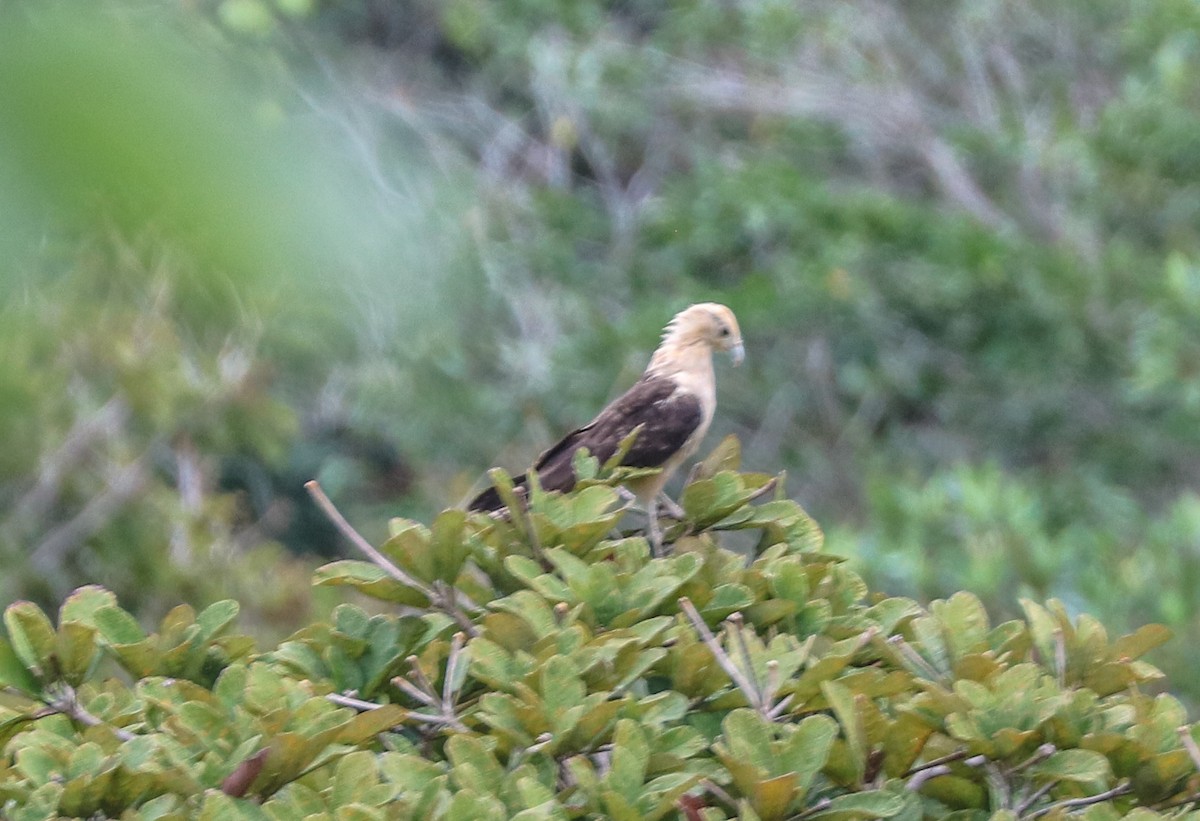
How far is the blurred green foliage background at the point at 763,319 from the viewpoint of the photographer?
7.06 meters

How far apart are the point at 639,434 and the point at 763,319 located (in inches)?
Result: 157

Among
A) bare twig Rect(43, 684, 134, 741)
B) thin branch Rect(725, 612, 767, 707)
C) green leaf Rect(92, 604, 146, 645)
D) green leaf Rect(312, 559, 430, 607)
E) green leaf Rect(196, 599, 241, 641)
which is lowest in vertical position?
thin branch Rect(725, 612, 767, 707)

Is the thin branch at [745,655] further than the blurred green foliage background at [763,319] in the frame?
No

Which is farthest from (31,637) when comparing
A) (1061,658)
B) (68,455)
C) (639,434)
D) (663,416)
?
(68,455)

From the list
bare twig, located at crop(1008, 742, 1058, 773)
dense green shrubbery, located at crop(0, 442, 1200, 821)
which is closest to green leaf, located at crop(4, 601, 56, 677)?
dense green shrubbery, located at crop(0, 442, 1200, 821)

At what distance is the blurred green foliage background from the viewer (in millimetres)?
7059

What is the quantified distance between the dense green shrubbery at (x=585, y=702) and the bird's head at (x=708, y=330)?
7.73 feet

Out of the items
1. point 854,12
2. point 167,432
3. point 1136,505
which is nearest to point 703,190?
point 854,12

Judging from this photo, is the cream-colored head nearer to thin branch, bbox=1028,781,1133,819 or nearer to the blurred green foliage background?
the blurred green foliage background

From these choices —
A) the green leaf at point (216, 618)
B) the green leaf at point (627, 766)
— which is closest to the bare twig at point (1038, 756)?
the green leaf at point (627, 766)

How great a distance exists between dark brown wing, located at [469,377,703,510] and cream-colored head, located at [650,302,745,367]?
248 millimetres

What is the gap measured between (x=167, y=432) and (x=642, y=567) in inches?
195

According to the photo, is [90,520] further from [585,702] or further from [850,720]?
[850,720]

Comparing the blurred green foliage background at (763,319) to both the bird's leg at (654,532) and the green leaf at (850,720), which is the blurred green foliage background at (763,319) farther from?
the green leaf at (850,720)
